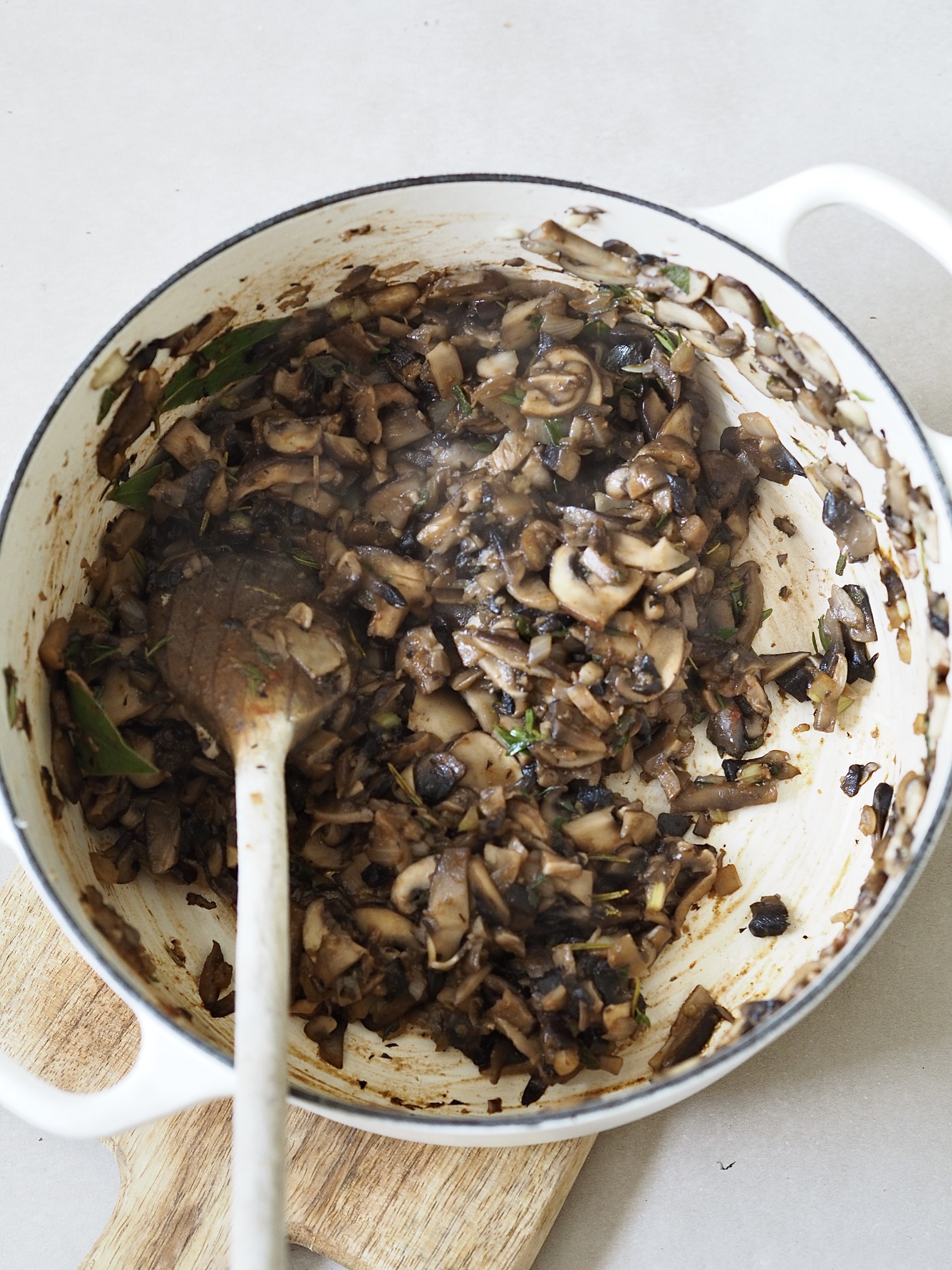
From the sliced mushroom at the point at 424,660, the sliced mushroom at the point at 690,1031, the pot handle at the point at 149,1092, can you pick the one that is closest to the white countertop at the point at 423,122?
the sliced mushroom at the point at 424,660

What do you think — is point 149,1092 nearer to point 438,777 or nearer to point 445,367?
point 438,777

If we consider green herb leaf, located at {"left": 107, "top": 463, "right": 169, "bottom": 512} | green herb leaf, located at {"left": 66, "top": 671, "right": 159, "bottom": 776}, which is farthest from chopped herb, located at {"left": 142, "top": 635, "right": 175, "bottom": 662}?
green herb leaf, located at {"left": 107, "top": 463, "right": 169, "bottom": 512}

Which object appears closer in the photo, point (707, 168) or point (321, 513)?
point (321, 513)

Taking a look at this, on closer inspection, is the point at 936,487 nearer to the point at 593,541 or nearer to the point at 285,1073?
the point at 593,541

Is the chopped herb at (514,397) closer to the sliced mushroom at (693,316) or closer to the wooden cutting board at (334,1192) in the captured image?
the sliced mushroom at (693,316)

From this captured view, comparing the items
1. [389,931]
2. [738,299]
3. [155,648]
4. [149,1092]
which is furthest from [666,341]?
[149,1092]

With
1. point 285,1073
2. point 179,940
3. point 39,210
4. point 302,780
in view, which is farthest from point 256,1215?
point 39,210
